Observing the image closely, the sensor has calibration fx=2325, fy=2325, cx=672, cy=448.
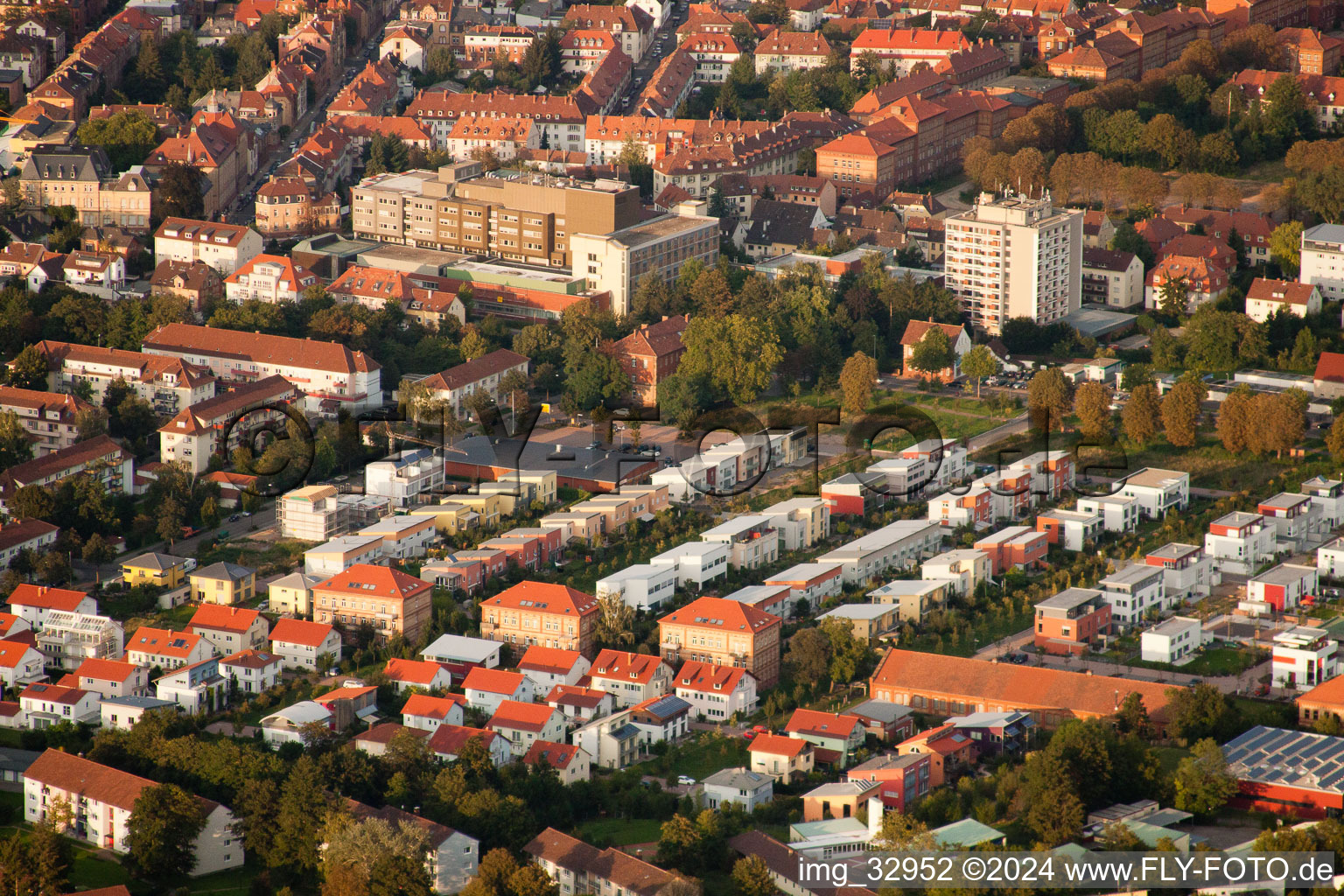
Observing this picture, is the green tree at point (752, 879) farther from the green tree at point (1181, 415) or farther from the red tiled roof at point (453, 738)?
the green tree at point (1181, 415)

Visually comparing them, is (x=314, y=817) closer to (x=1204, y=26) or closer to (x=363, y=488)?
(x=363, y=488)

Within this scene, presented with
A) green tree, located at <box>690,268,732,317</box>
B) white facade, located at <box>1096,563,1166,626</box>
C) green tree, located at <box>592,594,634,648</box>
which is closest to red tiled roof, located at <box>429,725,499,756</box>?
green tree, located at <box>592,594,634,648</box>

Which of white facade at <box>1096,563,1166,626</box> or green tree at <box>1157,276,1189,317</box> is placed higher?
green tree at <box>1157,276,1189,317</box>

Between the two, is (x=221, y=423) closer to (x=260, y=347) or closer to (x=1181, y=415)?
(x=260, y=347)

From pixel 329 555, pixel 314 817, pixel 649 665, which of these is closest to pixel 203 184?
pixel 329 555

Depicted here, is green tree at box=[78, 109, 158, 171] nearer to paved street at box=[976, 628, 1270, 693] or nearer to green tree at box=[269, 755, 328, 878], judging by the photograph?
paved street at box=[976, 628, 1270, 693]

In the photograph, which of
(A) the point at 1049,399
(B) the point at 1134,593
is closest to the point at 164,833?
(B) the point at 1134,593

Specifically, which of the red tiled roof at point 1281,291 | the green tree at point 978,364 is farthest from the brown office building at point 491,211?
the red tiled roof at point 1281,291
